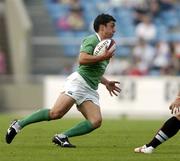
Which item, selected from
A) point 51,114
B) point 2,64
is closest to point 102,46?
point 51,114

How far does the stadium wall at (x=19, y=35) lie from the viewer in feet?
93.7

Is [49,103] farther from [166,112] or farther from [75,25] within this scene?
[75,25]

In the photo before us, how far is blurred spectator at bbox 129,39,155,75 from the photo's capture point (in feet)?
85.5

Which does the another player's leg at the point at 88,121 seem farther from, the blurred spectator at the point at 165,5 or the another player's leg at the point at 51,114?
the blurred spectator at the point at 165,5

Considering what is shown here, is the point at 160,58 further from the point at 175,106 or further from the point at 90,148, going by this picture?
the point at 175,106

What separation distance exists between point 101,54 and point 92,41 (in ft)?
0.91

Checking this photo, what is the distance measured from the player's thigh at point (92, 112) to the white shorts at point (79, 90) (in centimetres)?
6

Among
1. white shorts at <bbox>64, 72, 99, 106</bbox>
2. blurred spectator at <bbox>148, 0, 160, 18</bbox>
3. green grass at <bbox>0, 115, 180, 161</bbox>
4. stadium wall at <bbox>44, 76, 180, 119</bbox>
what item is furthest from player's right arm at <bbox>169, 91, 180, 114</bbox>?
blurred spectator at <bbox>148, 0, 160, 18</bbox>

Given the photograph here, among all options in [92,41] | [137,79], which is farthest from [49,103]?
[92,41]

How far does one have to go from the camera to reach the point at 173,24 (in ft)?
96.4

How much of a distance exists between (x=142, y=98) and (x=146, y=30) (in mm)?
4142

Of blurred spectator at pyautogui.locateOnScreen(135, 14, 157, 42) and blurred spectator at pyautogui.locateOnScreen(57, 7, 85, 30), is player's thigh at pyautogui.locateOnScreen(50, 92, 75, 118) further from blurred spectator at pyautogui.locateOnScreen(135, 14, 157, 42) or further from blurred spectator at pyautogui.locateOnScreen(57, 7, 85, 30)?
blurred spectator at pyautogui.locateOnScreen(57, 7, 85, 30)

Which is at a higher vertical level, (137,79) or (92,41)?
(92,41)

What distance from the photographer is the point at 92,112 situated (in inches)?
467
